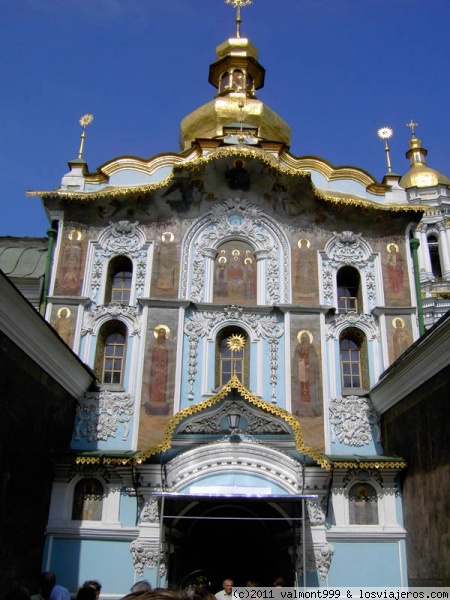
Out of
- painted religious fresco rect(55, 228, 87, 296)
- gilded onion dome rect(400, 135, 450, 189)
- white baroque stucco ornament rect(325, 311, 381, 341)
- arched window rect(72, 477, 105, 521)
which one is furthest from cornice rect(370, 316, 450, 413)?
Result: gilded onion dome rect(400, 135, 450, 189)

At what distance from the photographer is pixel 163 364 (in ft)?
47.5

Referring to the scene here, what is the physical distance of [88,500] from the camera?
43.1 feet

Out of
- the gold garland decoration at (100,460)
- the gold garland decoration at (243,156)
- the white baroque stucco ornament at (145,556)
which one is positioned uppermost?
the gold garland decoration at (243,156)

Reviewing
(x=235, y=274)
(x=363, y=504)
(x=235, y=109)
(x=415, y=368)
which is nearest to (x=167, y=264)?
(x=235, y=274)

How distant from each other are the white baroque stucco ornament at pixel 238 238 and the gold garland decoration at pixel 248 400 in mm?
2965

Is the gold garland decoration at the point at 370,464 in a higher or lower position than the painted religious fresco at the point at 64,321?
lower

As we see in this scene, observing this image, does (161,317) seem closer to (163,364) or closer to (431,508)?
(163,364)

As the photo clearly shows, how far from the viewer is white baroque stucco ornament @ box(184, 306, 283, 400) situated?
14844mm

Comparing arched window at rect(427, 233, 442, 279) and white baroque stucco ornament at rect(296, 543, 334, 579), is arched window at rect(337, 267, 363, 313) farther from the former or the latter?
arched window at rect(427, 233, 442, 279)

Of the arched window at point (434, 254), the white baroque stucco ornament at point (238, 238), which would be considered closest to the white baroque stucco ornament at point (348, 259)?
the white baroque stucco ornament at point (238, 238)

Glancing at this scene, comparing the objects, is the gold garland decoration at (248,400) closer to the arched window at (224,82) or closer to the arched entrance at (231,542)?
the arched entrance at (231,542)

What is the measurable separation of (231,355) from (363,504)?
4.21 meters

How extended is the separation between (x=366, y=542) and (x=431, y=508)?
1959 mm

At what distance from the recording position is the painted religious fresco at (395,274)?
50.6 feet
